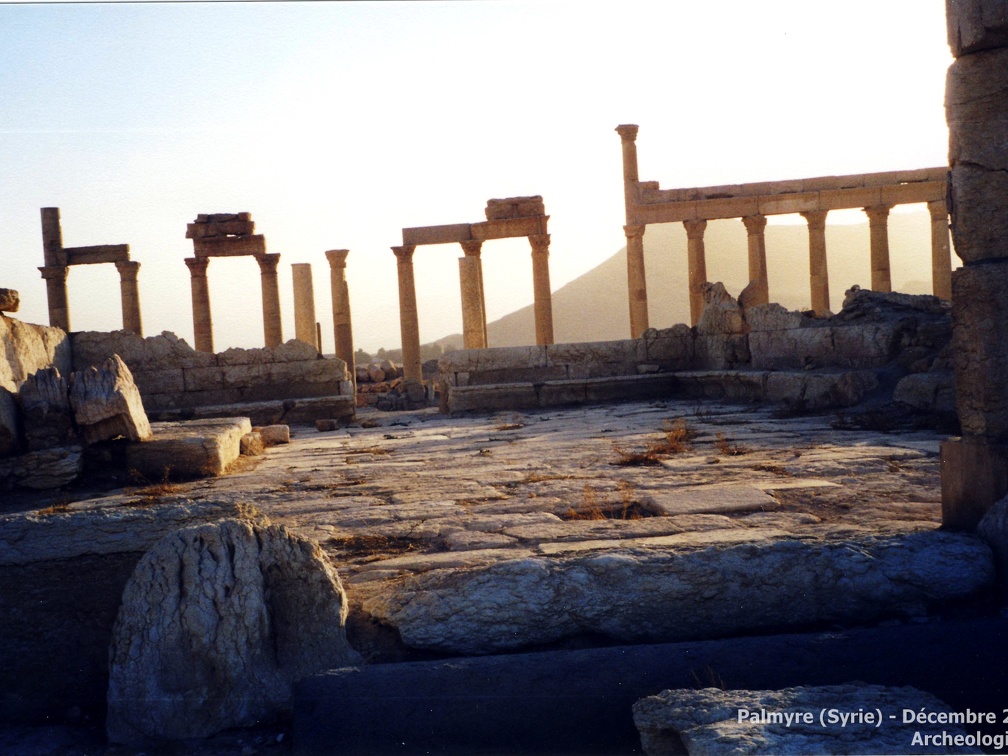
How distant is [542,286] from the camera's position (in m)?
24.5

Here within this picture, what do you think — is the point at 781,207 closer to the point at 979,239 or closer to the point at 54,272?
the point at 54,272

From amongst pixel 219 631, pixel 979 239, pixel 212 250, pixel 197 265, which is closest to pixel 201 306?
pixel 197 265

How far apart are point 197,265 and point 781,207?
16252 millimetres

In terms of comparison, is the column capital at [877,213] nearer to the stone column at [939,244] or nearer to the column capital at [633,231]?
the stone column at [939,244]

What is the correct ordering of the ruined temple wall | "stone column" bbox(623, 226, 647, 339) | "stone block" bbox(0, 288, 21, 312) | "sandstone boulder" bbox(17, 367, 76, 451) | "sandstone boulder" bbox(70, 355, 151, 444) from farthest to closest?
"stone column" bbox(623, 226, 647, 339) < the ruined temple wall < "stone block" bbox(0, 288, 21, 312) < "sandstone boulder" bbox(70, 355, 151, 444) < "sandstone boulder" bbox(17, 367, 76, 451)

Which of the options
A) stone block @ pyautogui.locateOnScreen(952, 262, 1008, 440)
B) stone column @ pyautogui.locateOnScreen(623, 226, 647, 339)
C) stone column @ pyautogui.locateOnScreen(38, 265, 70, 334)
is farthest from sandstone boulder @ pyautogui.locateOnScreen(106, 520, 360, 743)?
stone column @ pyautogui.locateOnScreen(38, 265, 70, 334)

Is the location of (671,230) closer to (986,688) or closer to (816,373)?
(816,373)

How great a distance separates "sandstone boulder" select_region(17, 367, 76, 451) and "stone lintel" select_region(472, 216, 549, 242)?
1663 cm

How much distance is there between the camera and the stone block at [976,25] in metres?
4.11

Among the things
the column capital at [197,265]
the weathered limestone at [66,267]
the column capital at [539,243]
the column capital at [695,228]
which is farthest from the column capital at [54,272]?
the column capital at [695,228]

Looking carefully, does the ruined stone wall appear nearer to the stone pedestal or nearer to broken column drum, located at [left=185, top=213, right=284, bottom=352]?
the stone pedestal

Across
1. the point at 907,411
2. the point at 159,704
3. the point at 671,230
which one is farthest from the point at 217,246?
the point at 671,230

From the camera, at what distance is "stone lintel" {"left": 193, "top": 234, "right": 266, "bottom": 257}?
23438 mm

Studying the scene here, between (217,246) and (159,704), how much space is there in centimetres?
2167
